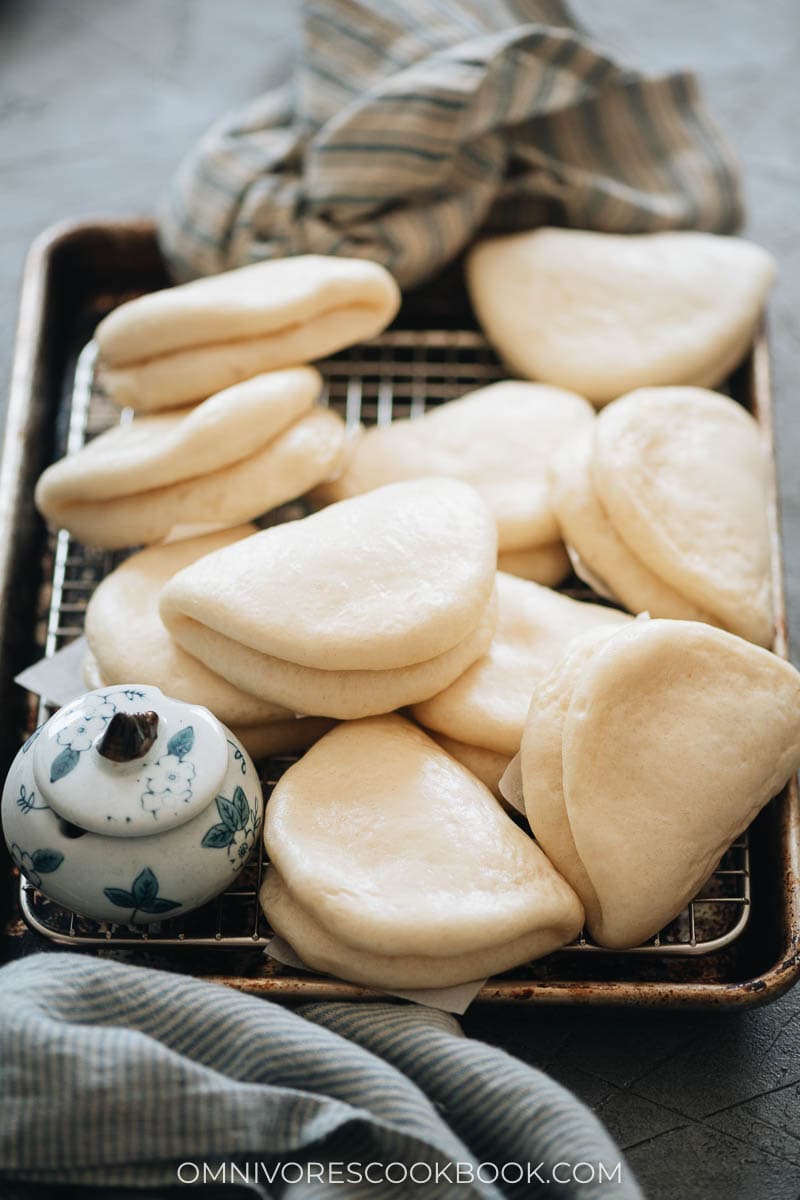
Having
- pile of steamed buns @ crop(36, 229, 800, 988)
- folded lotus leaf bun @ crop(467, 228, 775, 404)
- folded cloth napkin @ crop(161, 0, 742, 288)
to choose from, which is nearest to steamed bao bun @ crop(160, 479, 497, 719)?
pile of steamed buns @ crop(36, 229, 800, 988)

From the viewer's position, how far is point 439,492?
4.70 ft

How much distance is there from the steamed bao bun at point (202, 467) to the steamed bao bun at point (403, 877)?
0.38m

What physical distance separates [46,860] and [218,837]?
17 centimetres

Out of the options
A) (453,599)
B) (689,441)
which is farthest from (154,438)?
(689,441)

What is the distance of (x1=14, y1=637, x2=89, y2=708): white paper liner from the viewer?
146cm

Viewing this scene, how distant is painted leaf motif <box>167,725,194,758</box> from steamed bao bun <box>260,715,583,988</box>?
15 centimetres

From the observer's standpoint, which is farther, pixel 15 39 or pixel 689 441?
pixel 15 39

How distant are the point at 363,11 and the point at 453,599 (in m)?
1.15

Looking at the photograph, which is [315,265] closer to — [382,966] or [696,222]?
[696,222]

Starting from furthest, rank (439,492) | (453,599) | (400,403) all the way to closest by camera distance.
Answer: (400,403) < (439,492) < (453,599)

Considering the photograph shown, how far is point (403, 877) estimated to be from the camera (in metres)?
1.18

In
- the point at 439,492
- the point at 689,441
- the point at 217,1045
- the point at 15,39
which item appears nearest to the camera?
the point at 217,1045

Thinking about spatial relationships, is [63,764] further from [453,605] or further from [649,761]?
[649,761]

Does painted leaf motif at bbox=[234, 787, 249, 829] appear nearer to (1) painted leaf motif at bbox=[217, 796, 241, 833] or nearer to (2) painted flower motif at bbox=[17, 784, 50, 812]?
(1) painted leaf motif at bbox=[217, 796, 241, 833]
